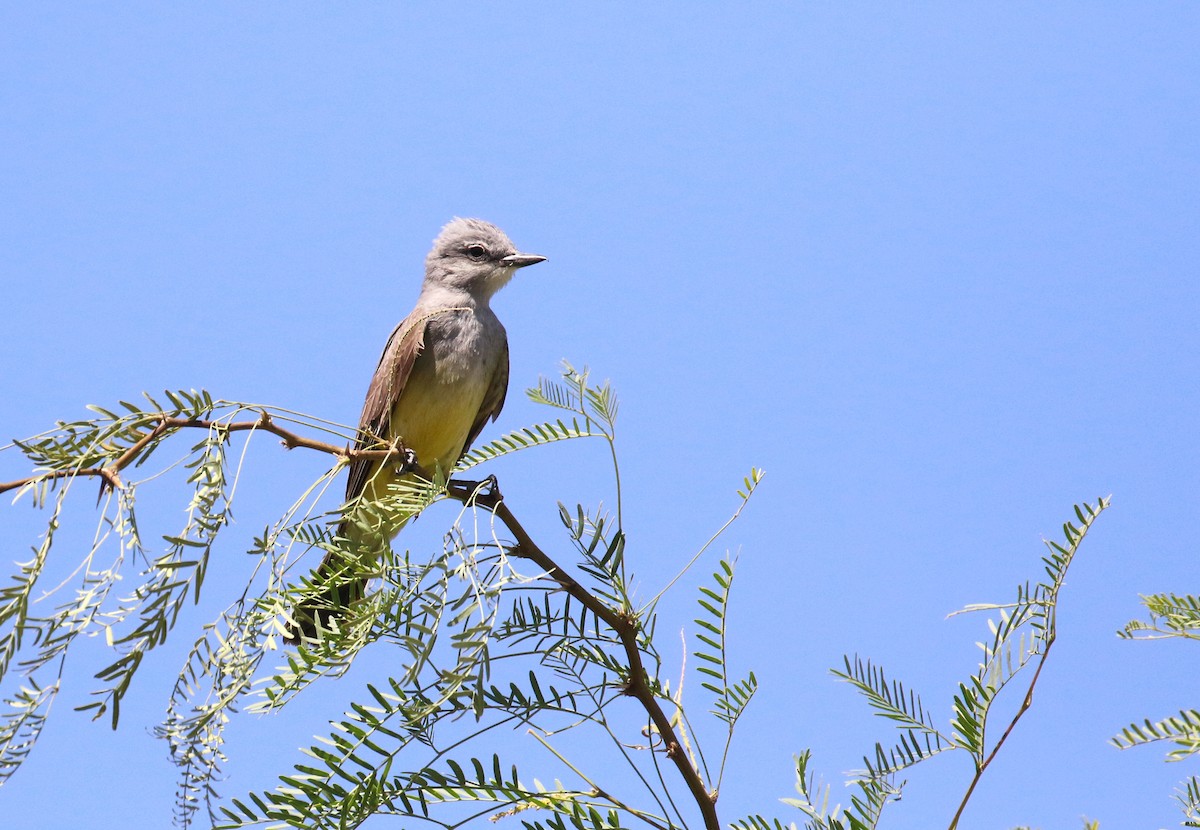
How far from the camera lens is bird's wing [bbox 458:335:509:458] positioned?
6.38 m

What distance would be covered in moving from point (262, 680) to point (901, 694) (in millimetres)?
1461

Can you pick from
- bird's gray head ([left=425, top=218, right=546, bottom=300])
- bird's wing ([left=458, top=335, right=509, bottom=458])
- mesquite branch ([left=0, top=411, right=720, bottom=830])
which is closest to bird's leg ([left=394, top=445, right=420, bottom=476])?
mesquite branch ([left=0, top=411, right=720, bottom=830])

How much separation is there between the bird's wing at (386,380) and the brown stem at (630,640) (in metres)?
2.44

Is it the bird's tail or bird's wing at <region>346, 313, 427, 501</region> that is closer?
the bird's tail

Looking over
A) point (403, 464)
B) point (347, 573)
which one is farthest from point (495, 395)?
point (347, 573)

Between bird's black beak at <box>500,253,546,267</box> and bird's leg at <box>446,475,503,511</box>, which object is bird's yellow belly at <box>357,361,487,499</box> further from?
bird's leg at <box>446,475,503,511</box>

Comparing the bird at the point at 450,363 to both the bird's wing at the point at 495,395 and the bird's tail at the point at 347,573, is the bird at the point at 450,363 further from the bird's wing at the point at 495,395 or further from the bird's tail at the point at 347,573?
the bird's tail at the point at 347,573

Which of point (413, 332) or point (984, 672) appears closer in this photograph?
point (984, 672)

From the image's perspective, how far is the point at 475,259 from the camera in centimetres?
693

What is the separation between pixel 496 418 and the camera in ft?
21.6

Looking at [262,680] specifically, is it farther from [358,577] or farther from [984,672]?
[984,672]

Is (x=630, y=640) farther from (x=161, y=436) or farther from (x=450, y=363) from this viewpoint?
(x=450, y=363)

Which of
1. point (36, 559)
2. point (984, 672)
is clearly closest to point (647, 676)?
point (984, 672)

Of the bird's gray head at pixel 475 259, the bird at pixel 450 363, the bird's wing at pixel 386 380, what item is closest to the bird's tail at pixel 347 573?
the bird's wing at pixel 386 380
